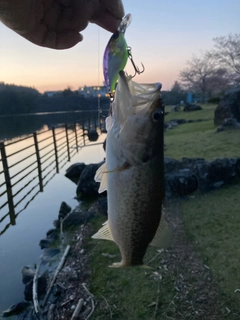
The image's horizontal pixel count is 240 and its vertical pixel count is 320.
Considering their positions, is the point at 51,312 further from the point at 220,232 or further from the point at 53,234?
the point at 220,232

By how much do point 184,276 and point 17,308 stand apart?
2.25 m

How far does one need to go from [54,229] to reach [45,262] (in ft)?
4.14

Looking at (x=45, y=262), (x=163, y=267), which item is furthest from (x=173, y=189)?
(x=45, y=262)

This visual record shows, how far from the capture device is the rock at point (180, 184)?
6.20 m

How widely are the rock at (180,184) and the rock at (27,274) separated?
116 inches

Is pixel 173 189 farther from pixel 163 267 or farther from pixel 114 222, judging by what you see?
pixel 114 222

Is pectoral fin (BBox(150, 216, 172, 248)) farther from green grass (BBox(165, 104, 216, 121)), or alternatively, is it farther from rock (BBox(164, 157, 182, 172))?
green grass (BBox(165, 104, 216, 121))

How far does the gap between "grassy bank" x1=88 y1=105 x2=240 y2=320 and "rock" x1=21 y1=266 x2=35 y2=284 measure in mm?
993

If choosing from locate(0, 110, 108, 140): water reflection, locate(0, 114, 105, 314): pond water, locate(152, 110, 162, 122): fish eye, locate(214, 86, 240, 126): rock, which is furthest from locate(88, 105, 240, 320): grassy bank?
locate(0, 110, 108, 140): water reflection

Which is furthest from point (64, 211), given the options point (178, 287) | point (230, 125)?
point (230, 125)

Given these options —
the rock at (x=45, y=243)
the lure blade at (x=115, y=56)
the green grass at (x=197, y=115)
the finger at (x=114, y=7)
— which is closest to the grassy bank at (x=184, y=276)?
the rock at (x=45, y=243)

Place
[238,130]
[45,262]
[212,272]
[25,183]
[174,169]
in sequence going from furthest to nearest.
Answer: [238,130]
[25,183]
[174,169]
[45,262]
[212,272]

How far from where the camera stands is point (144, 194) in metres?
1.81

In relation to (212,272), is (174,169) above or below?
above
